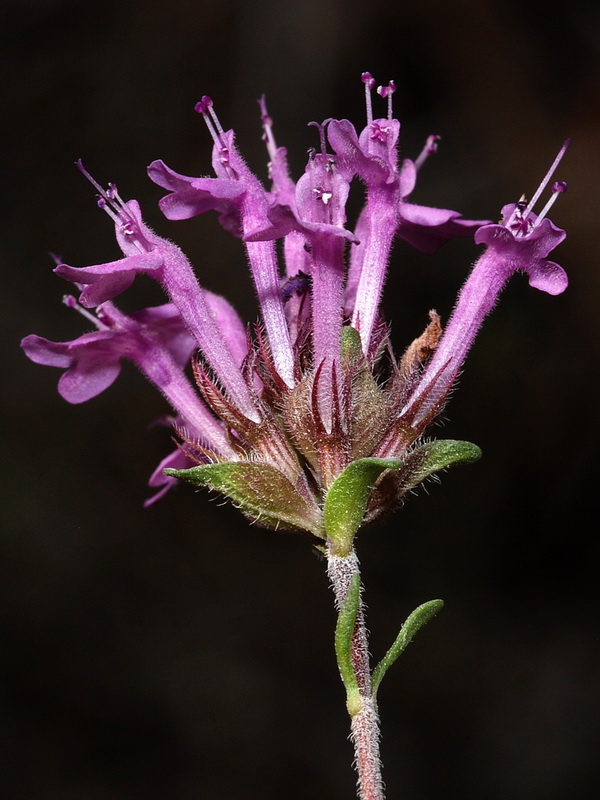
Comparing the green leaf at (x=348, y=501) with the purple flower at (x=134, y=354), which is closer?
the green leaf at (x=348, y=501)

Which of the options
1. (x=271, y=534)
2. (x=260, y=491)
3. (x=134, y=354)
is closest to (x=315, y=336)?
(x=260, y=491)

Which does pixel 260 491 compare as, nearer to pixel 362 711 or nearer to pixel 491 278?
pixel 362 711

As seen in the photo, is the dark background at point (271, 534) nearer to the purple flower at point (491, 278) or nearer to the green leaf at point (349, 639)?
the purple flower at point (491, 278)

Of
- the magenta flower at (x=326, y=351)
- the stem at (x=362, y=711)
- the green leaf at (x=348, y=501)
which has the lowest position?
the stem at (x=362, y=711)

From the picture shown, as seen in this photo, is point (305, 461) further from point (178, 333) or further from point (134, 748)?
point (134, 748)

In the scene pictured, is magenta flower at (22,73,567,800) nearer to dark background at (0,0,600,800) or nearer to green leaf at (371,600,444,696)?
green leaf at (371,600,444,696)

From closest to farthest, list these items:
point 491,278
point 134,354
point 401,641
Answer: point 401,641
point 491,278
point 134,354

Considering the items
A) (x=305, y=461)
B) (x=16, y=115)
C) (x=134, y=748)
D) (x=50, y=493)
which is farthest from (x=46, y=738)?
(x=305, y=461)

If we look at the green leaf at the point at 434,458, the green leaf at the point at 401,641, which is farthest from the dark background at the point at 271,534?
the green leaf at the point at 401,641
